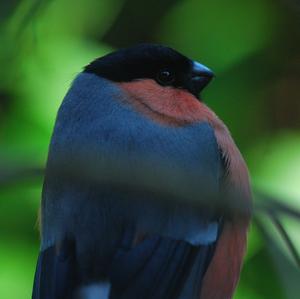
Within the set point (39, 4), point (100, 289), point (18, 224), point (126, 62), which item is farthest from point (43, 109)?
point (39, 4)

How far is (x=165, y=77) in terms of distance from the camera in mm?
2547

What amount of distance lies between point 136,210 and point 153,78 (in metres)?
0.59

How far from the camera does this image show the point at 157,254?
81.4 inches

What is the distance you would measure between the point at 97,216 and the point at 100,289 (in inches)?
7.9

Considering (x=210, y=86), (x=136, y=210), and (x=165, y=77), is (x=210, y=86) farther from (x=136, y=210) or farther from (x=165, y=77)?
(x=136, y=210)

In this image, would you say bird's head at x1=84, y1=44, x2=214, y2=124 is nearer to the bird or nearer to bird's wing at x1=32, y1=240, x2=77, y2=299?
the bird

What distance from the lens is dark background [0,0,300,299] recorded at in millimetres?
2916

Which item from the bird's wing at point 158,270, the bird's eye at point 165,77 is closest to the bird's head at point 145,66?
the bird's eye at point 165,77

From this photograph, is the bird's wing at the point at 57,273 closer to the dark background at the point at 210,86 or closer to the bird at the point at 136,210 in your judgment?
the bird at the point at 136,210

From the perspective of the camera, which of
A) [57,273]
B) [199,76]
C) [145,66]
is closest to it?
[57,273]

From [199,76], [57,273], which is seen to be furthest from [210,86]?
[57,273]

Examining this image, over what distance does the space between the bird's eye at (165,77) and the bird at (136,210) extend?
0.04 m

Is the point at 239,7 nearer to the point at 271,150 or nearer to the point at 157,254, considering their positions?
the point at 271,150

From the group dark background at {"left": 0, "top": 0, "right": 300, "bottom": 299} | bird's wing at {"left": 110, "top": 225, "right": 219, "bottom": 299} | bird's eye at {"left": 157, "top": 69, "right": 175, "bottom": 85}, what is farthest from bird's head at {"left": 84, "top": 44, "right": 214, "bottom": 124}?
bird's wing at {"left": 110, "top": 225, "right": 219, "bottom": 299}
